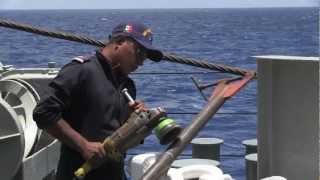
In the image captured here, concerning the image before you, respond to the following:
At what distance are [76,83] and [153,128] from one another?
39 centimetres

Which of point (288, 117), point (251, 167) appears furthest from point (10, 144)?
point (251, 167)

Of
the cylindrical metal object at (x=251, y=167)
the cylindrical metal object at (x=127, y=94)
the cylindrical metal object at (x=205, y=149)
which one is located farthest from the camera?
the cylindrical metal object at (x=205, y=149)

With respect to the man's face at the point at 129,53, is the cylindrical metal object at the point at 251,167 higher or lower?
lower

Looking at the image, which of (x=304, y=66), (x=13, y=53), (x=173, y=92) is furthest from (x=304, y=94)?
(x=13, y=53)

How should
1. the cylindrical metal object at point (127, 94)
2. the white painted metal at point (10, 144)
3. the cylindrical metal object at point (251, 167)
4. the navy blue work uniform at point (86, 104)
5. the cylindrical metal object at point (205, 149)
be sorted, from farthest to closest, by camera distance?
the cylindrical metal object at point (205, 149)
the cylindrical metal object at point (251, 167)
the white painted metal at point (10, 144)
the cylindrical metal object at point (127, 94)
the navy blue work uniform at point (86, 104)

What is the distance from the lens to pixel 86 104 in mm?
3664

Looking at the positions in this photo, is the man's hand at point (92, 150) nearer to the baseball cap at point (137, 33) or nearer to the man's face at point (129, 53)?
the man's face at point (129, 53)

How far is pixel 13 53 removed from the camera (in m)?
39.9

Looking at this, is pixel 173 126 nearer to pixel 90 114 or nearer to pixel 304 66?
pixel 90 114

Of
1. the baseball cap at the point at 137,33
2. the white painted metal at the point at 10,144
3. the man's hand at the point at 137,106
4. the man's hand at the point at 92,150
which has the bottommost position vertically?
the white painted metal at the point at 10,144

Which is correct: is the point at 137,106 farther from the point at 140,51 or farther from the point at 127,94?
the point at 140,51

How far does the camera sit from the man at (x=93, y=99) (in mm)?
3582

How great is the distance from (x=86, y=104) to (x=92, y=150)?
0.70ft

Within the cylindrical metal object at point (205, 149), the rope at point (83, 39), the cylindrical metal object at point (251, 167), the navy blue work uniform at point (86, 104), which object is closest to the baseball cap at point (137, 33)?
the navy blue work uniform at point (86, 104)
